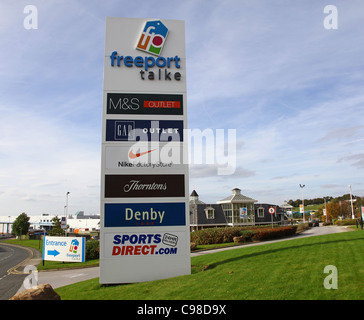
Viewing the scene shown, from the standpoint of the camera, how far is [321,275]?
10.5 m

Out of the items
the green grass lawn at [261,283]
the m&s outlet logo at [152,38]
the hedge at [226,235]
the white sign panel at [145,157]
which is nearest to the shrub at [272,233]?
the hedge at [226,235]

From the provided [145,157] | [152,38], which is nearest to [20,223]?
[145,157]

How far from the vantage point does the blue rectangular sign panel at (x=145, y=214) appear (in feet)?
46.6

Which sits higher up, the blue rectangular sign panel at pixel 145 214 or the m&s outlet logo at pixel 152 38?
the m&s outlet logo at pixel 152 38

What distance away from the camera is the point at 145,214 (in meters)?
14.4

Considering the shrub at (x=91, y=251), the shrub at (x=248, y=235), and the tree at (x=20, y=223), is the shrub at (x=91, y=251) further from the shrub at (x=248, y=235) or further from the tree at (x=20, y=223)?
the tree at (x=20, y=223)

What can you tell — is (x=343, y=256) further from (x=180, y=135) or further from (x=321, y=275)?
(x=180, y=135)

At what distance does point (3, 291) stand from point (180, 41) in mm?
17609

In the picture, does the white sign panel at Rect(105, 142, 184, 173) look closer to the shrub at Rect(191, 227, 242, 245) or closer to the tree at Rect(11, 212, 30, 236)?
the shrub at Rect(191, 227, 242, 245)

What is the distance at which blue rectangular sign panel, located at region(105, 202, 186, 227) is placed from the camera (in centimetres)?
1420

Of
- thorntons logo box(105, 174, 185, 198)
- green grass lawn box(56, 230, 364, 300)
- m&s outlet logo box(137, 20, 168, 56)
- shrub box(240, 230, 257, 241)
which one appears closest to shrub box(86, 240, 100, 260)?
green grass lawn box(56, 230, 364, 300)

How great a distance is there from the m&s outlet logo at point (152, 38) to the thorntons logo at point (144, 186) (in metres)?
6.75

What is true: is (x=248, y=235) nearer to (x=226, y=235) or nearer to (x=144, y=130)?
(x=226, y=235)
